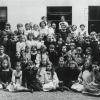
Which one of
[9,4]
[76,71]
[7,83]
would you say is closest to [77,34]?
[76,71]

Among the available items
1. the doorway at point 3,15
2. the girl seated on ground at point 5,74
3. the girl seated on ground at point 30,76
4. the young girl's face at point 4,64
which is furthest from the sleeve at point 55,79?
the doorway at point 3,15

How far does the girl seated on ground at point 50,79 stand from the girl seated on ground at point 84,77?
1.63ft

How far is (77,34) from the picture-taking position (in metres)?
13.7

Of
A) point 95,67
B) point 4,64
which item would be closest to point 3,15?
point 4,64

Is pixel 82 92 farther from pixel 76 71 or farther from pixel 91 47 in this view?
pixel 91 47

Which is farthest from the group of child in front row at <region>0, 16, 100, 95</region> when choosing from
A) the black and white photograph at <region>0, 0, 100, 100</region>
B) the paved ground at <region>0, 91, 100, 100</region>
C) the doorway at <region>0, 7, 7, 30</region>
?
the doorway at <region>0, 7, 7, 30</region>

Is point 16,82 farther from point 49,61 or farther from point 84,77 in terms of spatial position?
point 84,77

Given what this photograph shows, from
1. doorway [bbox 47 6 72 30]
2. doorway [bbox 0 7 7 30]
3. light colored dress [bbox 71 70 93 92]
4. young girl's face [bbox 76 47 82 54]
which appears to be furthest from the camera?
doorway [bbox 0 7 7 30]

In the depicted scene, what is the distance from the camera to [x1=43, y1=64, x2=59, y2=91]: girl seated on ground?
467 inches

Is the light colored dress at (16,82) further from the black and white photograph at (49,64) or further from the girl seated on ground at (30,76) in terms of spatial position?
the girl seated on ground at (30,76)

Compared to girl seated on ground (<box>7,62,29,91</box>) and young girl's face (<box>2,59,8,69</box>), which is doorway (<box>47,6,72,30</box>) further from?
girl seated on ground (<box>7,62,29,91</box>)

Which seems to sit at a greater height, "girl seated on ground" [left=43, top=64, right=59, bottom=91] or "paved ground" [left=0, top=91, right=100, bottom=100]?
"girl seated on ground" [left=43, top=64, right=59, bottom=91]

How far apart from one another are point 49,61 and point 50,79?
63cm

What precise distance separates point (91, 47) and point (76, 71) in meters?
1.07
